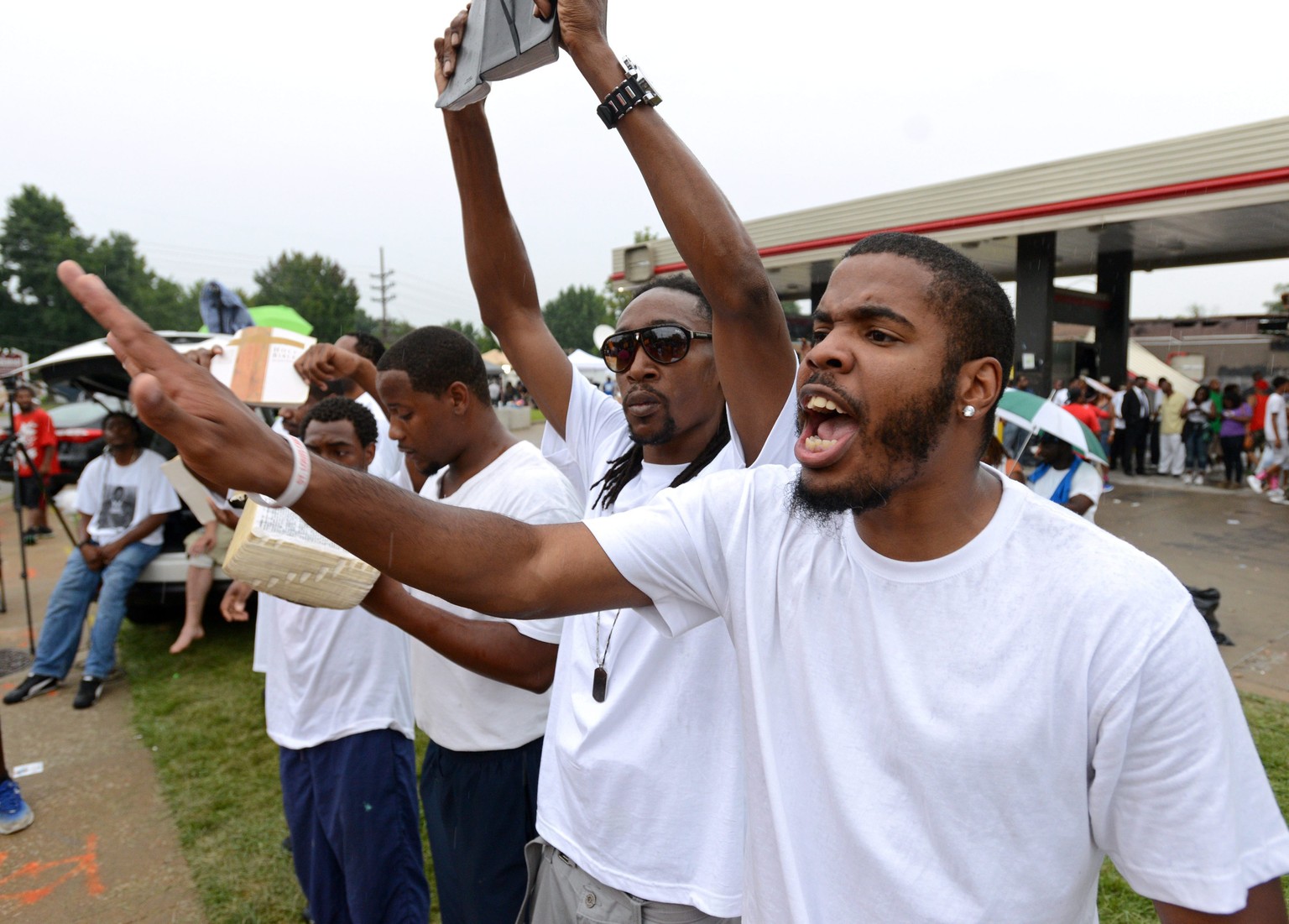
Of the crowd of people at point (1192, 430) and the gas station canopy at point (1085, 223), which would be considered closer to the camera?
the gas station canopy at point (1085, 223)

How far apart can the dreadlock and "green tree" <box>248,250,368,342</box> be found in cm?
5507

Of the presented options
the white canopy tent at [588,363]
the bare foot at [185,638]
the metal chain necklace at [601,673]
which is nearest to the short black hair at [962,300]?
the metal chain necklace at [601,673]

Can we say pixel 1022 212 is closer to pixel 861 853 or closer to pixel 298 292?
pixel 861 853

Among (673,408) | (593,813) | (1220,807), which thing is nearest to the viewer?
(1220,807)

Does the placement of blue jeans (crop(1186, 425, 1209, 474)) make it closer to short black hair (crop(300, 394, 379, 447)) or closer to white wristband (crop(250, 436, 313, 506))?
short black hair (crop(300, 394, 379, 447))

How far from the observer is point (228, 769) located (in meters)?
4.62

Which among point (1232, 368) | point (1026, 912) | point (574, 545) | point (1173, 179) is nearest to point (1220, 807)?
point (1026, 912)

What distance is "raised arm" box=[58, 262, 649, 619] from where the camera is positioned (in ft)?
3.66

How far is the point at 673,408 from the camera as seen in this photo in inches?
84.0

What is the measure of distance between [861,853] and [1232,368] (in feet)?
108

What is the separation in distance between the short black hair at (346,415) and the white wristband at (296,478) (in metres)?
1.99

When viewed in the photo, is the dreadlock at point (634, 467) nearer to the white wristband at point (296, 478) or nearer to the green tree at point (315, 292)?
the white wristband at point (296, 478)

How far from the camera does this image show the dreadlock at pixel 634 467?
2.09m

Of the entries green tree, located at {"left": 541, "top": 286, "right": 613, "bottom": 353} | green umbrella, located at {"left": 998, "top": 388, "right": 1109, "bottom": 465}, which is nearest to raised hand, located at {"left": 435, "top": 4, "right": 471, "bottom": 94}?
green umbrella, located at {"left": 998, "top": 388, "right": 1109, "bottom": 465}
